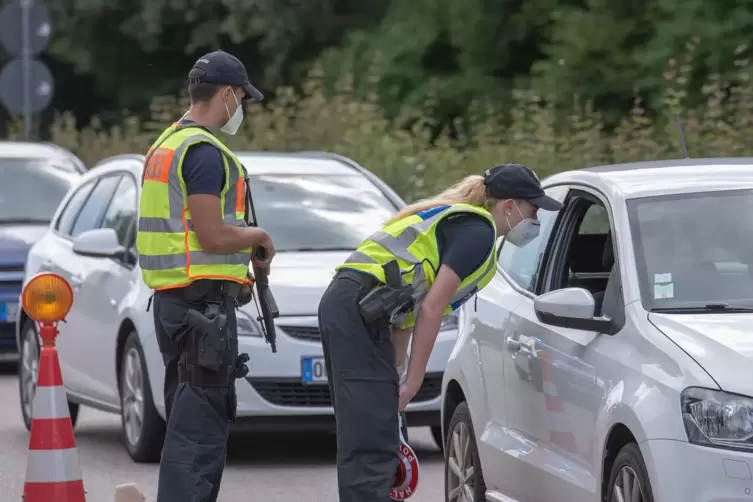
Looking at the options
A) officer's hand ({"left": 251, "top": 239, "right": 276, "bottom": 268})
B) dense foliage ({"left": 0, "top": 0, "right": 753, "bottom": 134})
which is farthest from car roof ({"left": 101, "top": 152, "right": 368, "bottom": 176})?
dense foliage ({"left": 0, "top": 0, "right": 753, "bottom": 134})

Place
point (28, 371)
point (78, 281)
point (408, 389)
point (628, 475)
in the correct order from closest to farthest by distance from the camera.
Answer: point (628, 475), point (408, 389), point (78, 281), point (28, 371)

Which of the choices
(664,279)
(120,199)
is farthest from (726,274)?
(120,199)

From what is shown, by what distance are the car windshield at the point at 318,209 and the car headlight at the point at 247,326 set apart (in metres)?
1.00

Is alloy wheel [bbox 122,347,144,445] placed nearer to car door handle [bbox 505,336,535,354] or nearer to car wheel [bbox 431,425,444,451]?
car wheel [bbox 431,425,444,451]

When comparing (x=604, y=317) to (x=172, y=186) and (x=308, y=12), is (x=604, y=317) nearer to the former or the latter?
(x=172, y=186)

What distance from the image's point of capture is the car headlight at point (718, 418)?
600 centimetres

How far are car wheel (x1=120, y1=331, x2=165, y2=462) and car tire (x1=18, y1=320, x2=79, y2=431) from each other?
4.26 feet

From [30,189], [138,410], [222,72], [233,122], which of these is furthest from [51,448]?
[30,189]

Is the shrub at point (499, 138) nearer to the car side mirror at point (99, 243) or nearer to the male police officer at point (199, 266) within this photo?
the car side mirror at point (99, 243)

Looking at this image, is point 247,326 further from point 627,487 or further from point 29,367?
point 627,487

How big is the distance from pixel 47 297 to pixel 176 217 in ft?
1.85

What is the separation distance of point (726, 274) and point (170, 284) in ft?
6.77

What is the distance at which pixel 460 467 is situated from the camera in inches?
335

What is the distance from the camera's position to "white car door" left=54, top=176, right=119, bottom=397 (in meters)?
12.1
